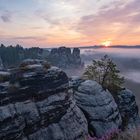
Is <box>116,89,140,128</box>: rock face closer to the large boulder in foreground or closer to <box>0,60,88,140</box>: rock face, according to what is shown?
the large boulder in foreground

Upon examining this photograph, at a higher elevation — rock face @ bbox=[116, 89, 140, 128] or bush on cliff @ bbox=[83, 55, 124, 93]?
bush on cliff @ bbox=[83, 55, 124, 93]

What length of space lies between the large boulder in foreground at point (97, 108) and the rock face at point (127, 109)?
20.1 ft

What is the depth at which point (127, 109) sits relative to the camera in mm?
50812

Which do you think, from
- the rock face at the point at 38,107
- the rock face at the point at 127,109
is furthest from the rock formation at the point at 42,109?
the rock face at the point at 127,109

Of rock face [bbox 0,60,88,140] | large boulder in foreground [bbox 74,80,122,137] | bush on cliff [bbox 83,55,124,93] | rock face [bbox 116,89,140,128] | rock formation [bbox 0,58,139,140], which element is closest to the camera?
rock face [bbox 0,60,88,140]

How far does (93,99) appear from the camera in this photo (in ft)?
137

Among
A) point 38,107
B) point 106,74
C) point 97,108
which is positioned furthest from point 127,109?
point 38,107

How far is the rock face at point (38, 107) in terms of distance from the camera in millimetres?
28122

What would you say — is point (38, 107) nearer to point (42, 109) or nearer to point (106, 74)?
point (42, 109)

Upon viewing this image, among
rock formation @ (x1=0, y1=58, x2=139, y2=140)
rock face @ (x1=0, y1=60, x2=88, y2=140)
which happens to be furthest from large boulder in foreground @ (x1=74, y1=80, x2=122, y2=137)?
rock face @ (x1=0, y1=60, x2=88, y2=140)

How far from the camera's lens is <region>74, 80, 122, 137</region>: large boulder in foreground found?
Result: 130 ft

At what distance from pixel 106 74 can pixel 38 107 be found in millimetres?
26373

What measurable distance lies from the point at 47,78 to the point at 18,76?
3.85 meters

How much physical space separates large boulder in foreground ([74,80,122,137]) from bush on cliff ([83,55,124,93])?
897cm
